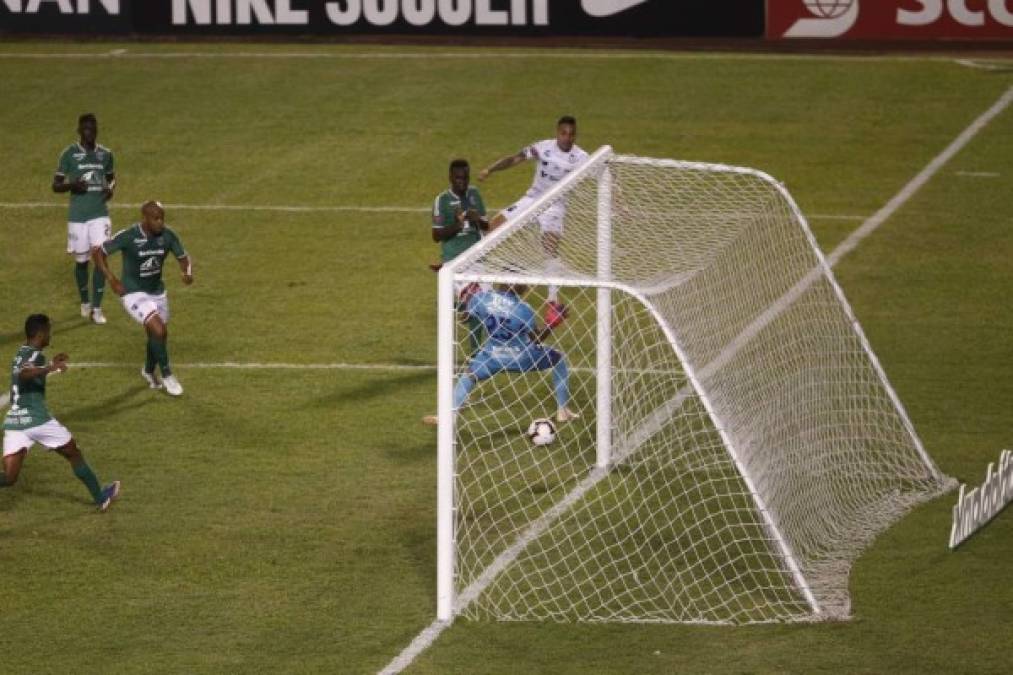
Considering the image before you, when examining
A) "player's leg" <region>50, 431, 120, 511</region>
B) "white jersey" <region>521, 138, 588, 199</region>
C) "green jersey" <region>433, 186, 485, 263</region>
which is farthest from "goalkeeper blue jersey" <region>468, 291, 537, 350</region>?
"white jersey" <region>521, 138, 588, 199</region>

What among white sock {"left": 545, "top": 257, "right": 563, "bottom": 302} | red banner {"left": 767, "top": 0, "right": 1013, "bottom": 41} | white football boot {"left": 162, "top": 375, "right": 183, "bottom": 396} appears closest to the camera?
white sock {"left": 545, "top": 257, "right": 563, "bottom": 302}

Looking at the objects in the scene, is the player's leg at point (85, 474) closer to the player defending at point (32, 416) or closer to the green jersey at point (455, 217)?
the player defending at point (32, 416)

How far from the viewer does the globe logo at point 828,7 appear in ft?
103

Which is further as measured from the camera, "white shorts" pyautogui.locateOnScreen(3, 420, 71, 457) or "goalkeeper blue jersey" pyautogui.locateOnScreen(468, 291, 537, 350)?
"goalkeeper blue jersey" pyautogui.locateOnScreen(468, 291, 537, 350)

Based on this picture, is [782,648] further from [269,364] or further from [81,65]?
[81,65]

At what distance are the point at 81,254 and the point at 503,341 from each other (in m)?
6.55

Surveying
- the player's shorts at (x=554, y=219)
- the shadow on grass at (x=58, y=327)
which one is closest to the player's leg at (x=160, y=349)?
the shadow on grass at (x=58, y=327)

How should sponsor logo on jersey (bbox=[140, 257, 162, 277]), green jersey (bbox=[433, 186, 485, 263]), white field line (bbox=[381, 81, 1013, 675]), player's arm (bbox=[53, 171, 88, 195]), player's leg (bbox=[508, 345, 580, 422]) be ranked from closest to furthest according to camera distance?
white field line (bbox=[381, 81, 1013, 675]) < player's leg (bbox=[508, 345, 580, 422]) < sponsor logo on jersey (bbox=[140, 257, 162, 277]) < green jersey (bbox=[433, 186, 485, 263]) < player's arm (bbox=[53, 171, 88, 195])

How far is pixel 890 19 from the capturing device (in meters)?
31.2

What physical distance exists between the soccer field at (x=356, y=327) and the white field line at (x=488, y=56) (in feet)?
0.30

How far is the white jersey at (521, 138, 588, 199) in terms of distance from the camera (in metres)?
20.2

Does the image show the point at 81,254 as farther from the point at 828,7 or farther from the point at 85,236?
the point at 828,7

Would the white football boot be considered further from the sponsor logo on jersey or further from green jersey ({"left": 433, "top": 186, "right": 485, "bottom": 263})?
green jersey ({"left": 433, "top": 186, "right": 485, "bottom": 263})

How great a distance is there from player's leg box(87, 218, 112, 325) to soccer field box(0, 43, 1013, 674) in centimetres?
26
